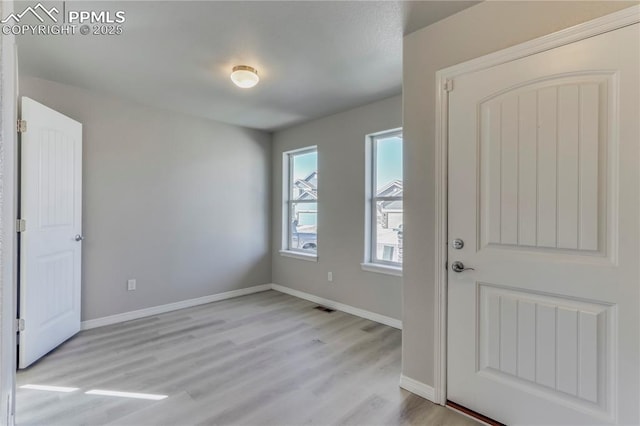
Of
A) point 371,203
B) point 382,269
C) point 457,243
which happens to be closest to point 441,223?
point 457,243

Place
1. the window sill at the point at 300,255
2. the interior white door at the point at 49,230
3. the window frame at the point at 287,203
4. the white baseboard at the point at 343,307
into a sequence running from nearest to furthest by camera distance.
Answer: the interior white door at the point at 49,230 < the white baseboard at the point at 343,307 < the window sill at the point at 300,255 < the window frame at the point at 287,203

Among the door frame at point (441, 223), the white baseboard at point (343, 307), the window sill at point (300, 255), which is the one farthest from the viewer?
the window sill at point (300, 255)

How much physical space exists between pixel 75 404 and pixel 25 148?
1922mm

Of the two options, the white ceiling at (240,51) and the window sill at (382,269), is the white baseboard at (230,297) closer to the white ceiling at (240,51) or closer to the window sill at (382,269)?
the window sill at (382,269)

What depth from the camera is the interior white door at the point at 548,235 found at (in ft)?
4.59

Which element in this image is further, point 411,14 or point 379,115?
point 379,115

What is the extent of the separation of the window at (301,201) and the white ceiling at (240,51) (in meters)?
1.11

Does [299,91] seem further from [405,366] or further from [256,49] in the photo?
[405,366]

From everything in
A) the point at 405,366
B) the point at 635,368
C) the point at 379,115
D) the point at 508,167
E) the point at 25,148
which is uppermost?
the point at 379,115

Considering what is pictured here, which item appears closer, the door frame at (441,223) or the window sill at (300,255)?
the door frame at (441,223)

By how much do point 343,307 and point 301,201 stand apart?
1.61 m

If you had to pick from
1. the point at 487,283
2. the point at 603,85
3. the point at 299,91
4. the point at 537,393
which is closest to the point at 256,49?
the point at 299,91

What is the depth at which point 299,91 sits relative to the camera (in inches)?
124

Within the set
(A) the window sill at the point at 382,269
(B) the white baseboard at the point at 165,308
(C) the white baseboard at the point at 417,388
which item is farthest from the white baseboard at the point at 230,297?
(C) the white baseboard at the point at 417,388
